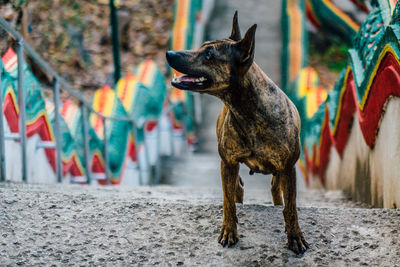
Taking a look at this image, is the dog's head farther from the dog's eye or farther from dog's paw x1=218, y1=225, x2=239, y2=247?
dog's paw x1=218, y1=225, x2=239, y2=247

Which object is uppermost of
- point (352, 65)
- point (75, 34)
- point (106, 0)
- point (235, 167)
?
point (106, 0)

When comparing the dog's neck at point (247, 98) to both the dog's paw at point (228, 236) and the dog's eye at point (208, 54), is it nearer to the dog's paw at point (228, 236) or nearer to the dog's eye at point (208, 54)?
the dog's eye at point (208, 54)

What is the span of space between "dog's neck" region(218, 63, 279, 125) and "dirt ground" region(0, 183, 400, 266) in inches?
27.5

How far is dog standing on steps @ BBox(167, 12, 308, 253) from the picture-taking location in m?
3.01

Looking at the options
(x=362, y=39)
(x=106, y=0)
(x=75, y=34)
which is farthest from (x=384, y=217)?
(x=106, y=0)

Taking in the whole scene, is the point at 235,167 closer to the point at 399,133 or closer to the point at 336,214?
the point at 336,214

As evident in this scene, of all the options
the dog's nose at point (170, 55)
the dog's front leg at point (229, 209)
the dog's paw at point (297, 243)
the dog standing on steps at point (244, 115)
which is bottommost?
the dog's paw at point (297, 243)

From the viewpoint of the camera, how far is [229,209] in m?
3.27

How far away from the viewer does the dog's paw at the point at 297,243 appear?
314 cm

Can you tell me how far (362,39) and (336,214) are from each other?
2005 mm

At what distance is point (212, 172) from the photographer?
10180mm

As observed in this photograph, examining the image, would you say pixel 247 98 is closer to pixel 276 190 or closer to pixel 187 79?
pixel 187 79

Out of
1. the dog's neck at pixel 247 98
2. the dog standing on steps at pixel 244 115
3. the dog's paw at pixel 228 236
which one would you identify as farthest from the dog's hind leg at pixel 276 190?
the dog's neck at pixel 247 98

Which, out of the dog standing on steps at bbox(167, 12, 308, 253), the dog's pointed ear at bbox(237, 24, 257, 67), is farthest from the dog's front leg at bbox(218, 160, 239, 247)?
the dog's pointed ear at bbox(237, 24, 257, 67)
